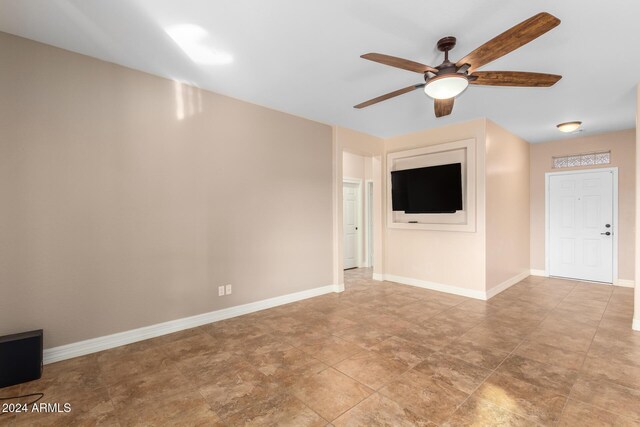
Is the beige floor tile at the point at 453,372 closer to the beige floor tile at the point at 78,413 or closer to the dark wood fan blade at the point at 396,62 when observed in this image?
the beige floor tile at the point at 78,413

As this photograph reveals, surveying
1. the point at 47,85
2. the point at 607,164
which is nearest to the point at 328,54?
the point at 47,85

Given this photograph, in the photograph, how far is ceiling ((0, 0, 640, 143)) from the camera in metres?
2.11

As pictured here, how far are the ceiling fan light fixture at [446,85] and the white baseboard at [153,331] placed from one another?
3243 millimetres

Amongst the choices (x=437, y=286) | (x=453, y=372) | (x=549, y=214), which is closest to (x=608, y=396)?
(x=453, y=372)

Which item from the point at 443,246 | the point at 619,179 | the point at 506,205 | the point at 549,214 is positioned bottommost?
the point at 443,246

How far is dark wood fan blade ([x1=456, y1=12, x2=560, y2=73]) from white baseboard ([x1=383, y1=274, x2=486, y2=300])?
3.55 metres

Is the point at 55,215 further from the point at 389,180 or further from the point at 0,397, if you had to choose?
the point at 389,180

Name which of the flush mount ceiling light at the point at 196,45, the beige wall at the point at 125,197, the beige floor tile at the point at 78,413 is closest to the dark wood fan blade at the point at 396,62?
the flush mount ceiling light at the point at 196,45

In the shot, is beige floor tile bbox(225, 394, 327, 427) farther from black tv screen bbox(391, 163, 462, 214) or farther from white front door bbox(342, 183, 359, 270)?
white front door bbox(342, 183, 359, 270)

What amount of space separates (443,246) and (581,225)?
3065mm

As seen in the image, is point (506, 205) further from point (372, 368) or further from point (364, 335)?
point (372, 368)

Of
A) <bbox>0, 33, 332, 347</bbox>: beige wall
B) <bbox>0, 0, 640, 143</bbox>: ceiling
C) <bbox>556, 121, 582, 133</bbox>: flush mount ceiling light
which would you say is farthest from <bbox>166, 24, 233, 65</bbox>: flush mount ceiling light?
<bbox>556, 121, 582, 133</bbox>: flush mount ceiling light

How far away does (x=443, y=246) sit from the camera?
4.95 meters

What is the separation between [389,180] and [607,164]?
3.94 meters
